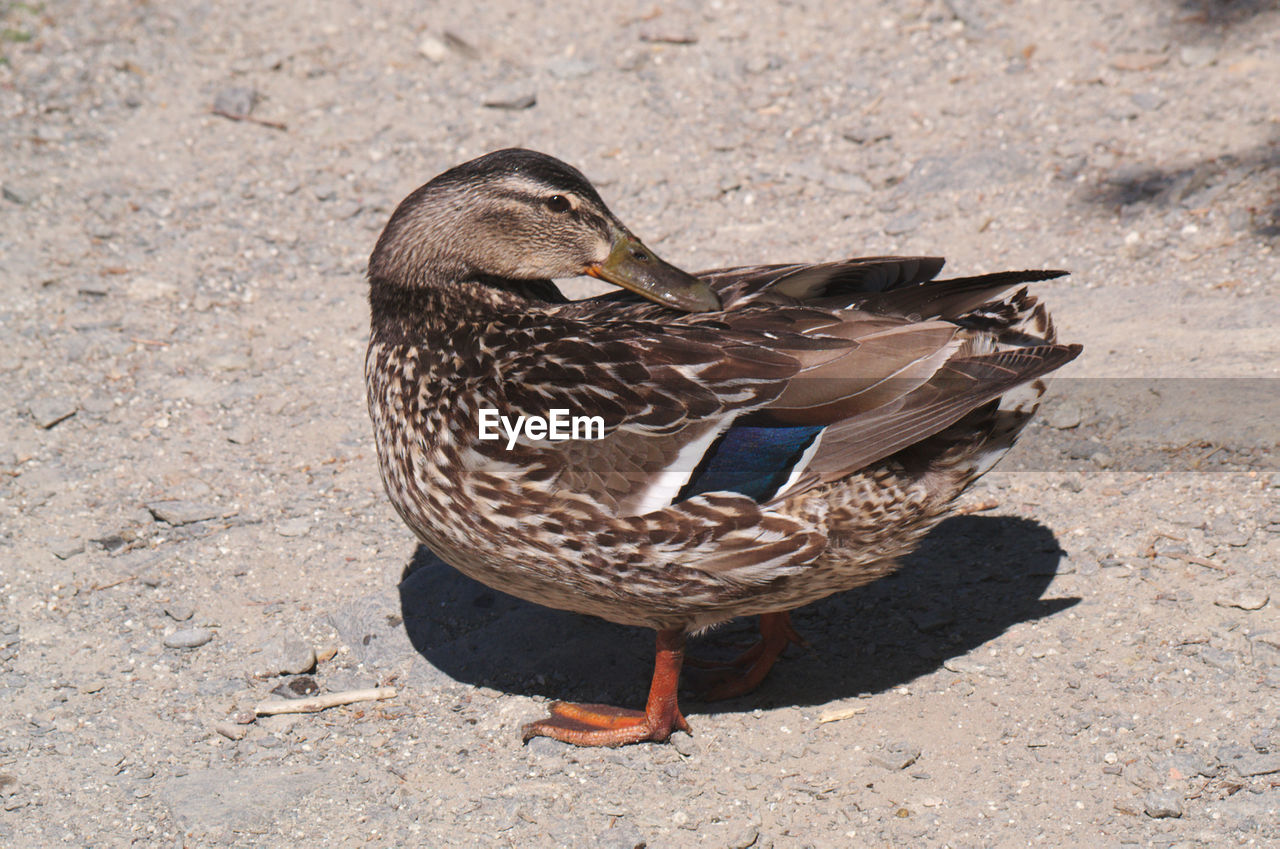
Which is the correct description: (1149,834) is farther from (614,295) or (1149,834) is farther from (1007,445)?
(614,295)

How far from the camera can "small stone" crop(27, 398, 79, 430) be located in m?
5.04

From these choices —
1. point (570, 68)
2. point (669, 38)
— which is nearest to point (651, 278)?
point (570, 68)

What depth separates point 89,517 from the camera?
461cm

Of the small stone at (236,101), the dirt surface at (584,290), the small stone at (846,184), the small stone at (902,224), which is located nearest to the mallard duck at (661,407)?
the dirt surface at (584,290)

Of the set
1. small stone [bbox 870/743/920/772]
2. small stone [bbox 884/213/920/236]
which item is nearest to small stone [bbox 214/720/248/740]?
small stone [bbox 870/743/920/772]

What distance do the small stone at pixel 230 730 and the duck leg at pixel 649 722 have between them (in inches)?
32.9

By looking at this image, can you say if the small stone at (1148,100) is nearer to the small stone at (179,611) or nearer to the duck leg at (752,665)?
the duck leg at (752,665)

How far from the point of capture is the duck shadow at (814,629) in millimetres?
3988

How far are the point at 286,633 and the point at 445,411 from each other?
1111 mm

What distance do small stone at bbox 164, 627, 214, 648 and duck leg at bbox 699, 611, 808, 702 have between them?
1.60 m

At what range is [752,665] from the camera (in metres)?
4.06

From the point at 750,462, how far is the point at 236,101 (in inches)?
187

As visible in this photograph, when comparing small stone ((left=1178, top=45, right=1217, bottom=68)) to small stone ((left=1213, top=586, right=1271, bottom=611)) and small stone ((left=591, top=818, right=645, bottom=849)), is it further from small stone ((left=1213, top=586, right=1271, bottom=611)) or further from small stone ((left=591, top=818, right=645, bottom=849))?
small stone ((left=591, top=818, right=645, bottom=849))

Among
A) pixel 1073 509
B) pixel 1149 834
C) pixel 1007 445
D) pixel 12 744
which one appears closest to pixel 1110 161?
pixel 1073 509
